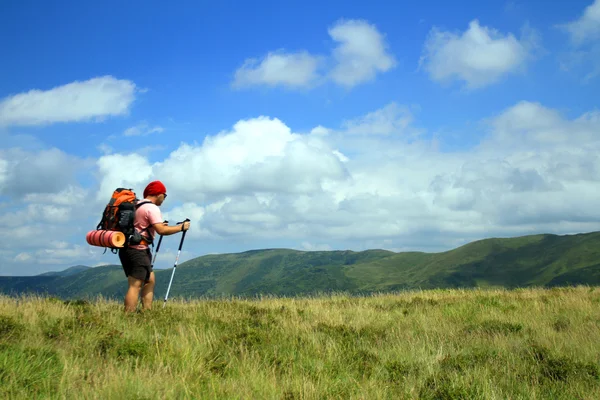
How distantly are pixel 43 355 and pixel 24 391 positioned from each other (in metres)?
1.25

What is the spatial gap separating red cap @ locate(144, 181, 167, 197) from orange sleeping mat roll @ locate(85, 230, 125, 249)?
3.53ft

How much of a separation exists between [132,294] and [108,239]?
123 cm

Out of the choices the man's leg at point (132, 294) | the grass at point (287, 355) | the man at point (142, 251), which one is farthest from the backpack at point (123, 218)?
the grass at point (287, 355)

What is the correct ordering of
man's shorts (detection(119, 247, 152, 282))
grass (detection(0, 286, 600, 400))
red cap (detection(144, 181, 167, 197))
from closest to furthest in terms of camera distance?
grass (detection(0, 286, 600, 400))
man's shorts (detection(119, 247, 152, 282))
red cap (detection(144, 181, 167, 197))

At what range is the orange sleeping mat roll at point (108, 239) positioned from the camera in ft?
29.3

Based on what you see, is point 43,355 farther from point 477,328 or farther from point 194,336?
point 477,328

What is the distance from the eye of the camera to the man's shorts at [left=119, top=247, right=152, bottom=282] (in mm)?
9367

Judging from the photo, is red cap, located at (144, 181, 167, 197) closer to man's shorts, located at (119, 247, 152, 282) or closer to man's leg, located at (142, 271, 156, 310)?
man's shorts, located at (119, 247, 152, 282)

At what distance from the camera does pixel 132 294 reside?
941cm

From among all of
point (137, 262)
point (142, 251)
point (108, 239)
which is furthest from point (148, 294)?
point (108, 239)

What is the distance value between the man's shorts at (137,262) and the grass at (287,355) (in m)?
0.78

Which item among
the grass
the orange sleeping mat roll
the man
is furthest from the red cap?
the grass

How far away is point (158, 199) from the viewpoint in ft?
32.6

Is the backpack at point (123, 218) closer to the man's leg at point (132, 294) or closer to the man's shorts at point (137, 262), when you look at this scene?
the man's shorts at point (137, 262)
